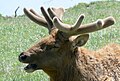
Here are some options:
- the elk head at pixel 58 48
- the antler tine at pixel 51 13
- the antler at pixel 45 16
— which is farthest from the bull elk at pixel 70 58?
the antler tine at pixel 51 13

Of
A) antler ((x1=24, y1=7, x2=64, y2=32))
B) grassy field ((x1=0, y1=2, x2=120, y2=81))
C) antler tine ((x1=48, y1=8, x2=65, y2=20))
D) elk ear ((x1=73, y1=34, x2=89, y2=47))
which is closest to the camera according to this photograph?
elk ear ((x1=73, y1=34, x2=89, y2=47))

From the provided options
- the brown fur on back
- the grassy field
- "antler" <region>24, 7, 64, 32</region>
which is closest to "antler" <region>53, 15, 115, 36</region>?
the brown fur on back

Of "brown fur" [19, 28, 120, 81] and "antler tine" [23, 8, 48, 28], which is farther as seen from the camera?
"antler tine" [23, 8, 48, 28]

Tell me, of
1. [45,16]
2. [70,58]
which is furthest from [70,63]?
[45,16]

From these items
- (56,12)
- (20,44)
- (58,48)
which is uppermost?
(20,44)

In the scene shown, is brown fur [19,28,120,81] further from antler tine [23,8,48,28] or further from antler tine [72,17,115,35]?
antler tine [23,8,48,28]

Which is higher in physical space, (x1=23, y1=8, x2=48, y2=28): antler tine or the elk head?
(x1=23, y1=8, x2=48, y2=28): antler tine

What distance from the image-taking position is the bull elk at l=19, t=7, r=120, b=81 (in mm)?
7312

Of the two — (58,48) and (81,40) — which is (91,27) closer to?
(81,40)

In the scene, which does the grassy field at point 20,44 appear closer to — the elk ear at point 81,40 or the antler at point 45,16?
the antler at point 45,16

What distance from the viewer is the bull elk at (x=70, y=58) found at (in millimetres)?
7312

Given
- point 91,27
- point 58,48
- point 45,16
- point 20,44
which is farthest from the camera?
point 20,44

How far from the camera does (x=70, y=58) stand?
293 inches

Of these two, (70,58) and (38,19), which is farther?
(38,19)
